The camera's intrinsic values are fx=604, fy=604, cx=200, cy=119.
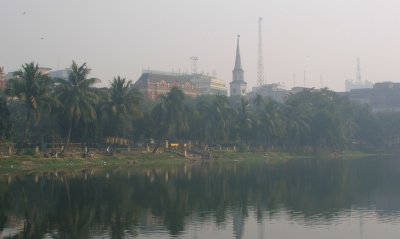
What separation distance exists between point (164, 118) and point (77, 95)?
16.5 m

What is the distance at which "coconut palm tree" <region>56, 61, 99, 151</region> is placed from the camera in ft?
217

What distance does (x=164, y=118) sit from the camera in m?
80.5

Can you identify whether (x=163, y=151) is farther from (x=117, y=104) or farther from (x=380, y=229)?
(x=380, y=229)

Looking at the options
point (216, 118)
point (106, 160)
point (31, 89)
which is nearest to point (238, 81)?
point (216, 118)

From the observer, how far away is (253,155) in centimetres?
9212

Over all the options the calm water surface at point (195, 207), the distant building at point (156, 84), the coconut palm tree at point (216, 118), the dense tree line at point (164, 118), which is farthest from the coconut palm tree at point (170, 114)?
the distant building at point (156, 84)

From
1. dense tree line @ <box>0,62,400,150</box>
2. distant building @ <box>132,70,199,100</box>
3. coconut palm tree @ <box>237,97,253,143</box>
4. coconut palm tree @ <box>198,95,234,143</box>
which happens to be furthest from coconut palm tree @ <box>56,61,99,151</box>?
distant building @ <box>132,70,199,100</box>

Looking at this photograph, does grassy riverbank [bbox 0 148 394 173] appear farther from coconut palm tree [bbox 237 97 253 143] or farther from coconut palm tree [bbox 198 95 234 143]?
coconut palm tree [bbox 237 97 253 143]

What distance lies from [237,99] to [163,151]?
6564cm

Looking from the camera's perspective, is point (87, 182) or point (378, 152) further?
point (378, 152)

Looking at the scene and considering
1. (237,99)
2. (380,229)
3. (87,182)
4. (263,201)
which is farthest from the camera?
(237,99)

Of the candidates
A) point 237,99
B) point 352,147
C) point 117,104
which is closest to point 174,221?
point 117,104

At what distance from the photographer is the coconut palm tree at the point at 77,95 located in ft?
217

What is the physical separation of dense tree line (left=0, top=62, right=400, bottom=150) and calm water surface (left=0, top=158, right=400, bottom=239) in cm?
1439
